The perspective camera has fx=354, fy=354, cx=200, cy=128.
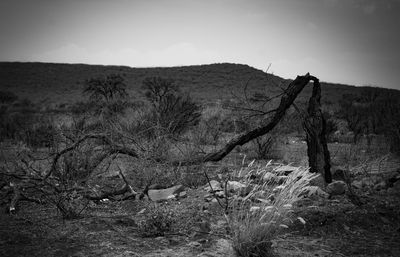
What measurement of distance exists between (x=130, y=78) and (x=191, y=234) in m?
47.3

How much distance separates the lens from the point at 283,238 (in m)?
3.46

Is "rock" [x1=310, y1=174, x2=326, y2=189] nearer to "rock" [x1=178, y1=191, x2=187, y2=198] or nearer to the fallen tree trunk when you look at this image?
the fallen tree trunk

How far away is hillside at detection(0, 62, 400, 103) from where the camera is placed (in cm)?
4178

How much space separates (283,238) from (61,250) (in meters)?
2.06

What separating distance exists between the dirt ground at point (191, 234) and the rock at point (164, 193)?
1.45 feet

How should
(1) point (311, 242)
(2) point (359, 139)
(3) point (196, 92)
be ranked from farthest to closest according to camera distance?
1. (3) point (196, 92)
2. (2) point (359, 139)
3. (1) point (311, 242)

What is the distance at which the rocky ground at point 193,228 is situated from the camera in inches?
124

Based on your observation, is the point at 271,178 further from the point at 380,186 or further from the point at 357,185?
the point at 380,186

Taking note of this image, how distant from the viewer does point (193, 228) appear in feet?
12.2

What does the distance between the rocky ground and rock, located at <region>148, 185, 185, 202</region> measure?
0.03 metres

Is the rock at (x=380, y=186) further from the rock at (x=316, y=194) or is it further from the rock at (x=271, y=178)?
the rock at (x=271, y=178)

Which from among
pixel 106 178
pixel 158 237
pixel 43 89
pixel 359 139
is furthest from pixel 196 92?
pixel 158 237

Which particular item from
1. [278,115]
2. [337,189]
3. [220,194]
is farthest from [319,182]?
[220,194]

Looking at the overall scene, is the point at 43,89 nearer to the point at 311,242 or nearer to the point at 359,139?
the point at 359,139
